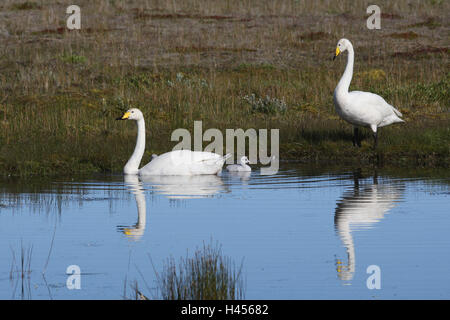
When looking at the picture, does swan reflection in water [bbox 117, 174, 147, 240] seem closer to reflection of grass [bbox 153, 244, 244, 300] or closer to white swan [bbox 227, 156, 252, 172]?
white swan [bbox 227, 156, 252, 172]

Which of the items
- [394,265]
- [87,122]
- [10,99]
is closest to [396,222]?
[394,265]

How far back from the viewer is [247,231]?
448 inches

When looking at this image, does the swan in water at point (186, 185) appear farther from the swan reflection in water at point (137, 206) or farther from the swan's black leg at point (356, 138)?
the swan's black leg at point (356, 138)

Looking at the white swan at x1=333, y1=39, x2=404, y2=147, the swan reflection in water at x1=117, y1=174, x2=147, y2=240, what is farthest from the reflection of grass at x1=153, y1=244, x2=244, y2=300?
the white swan at x1=333, y1=39, x2=404, y2=147

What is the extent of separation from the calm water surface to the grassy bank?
249 cm

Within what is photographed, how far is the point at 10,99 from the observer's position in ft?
80.3

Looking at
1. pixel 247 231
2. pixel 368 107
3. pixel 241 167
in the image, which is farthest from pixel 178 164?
pixel 247 231

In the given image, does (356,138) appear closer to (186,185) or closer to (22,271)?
(186,185)

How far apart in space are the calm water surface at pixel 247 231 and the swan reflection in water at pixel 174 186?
0.02m

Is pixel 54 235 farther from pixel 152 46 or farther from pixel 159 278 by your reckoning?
pixel 152 46

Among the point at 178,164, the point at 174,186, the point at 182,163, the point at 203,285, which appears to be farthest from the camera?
the point at 182,163

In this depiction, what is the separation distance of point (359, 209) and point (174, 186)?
4132mm

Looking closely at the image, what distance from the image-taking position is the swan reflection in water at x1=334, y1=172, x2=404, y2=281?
968cm

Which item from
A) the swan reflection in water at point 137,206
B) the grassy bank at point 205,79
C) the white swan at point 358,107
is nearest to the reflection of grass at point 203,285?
the swan reflection in water at point 137,206
